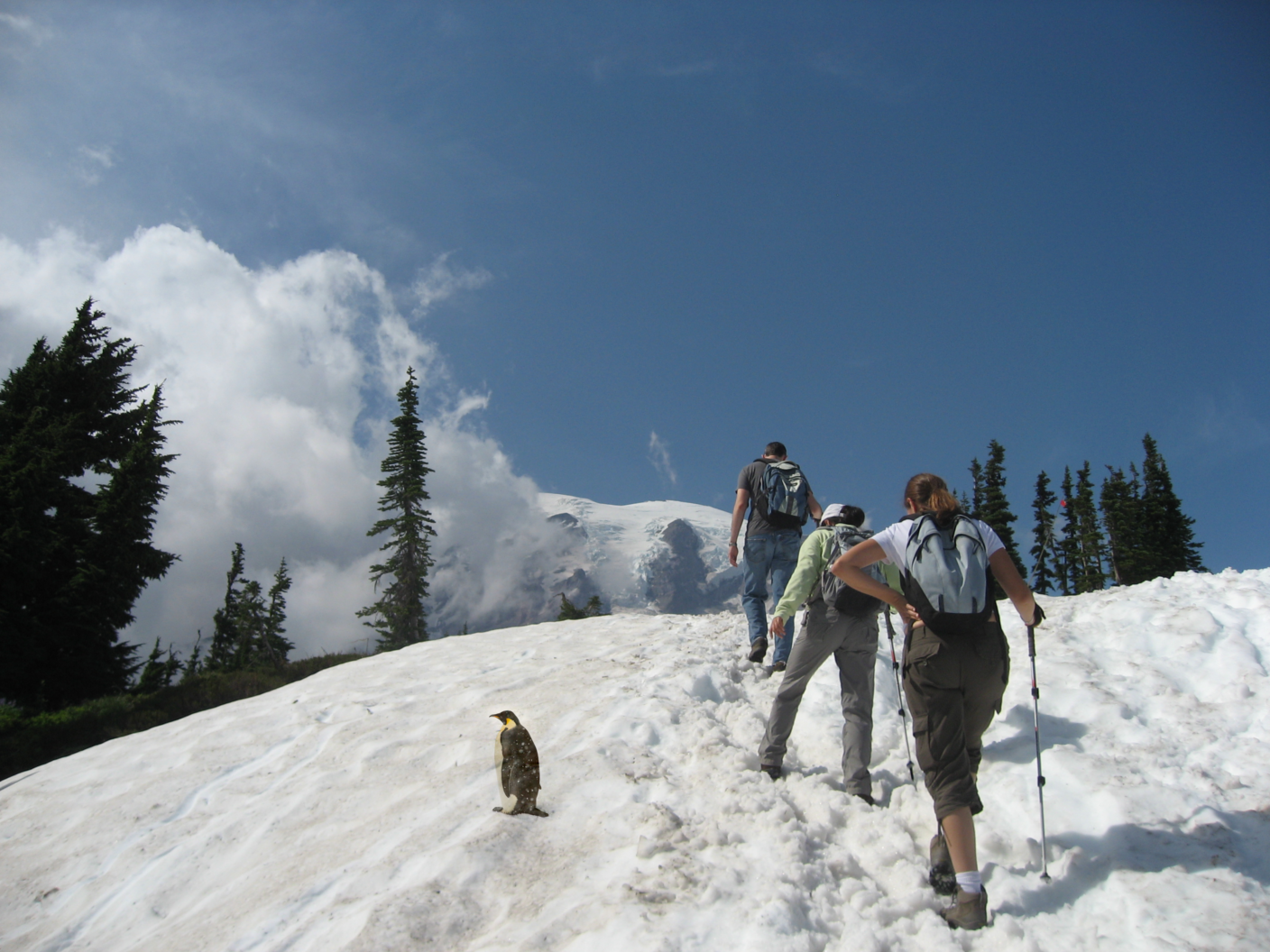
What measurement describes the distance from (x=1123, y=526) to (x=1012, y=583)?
60971 millimetres

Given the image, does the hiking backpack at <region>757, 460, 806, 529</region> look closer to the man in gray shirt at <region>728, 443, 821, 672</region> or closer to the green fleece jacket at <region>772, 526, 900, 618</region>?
the man in gray shirt at <region>728, 443, 821, 672</region>

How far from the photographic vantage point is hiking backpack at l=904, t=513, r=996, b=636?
3803 mm

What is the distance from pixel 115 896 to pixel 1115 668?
29.8 feet

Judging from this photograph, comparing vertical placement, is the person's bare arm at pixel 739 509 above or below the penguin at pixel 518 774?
above

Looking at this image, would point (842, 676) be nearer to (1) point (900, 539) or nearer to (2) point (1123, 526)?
(1) point (900, 539)

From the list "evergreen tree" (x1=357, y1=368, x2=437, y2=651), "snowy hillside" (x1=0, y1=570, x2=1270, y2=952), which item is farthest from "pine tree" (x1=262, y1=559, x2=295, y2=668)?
"snowy hillside" (x1=0, y1=570, x2=1270, y2=952)

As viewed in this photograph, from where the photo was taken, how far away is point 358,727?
758cm

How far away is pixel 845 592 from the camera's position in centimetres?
526

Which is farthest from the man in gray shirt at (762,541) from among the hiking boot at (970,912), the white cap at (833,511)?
the hiking boot at (970,912)

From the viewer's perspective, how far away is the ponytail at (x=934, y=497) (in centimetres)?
411

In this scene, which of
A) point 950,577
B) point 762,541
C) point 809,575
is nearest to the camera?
point 950,577

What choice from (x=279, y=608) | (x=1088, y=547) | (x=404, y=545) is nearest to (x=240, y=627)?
(x=279, y=608)

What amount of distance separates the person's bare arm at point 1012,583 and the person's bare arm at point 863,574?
576 mm

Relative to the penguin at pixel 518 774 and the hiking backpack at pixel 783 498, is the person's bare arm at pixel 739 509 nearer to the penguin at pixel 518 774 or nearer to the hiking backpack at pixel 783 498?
the hiking backpack at pixel 783 498
